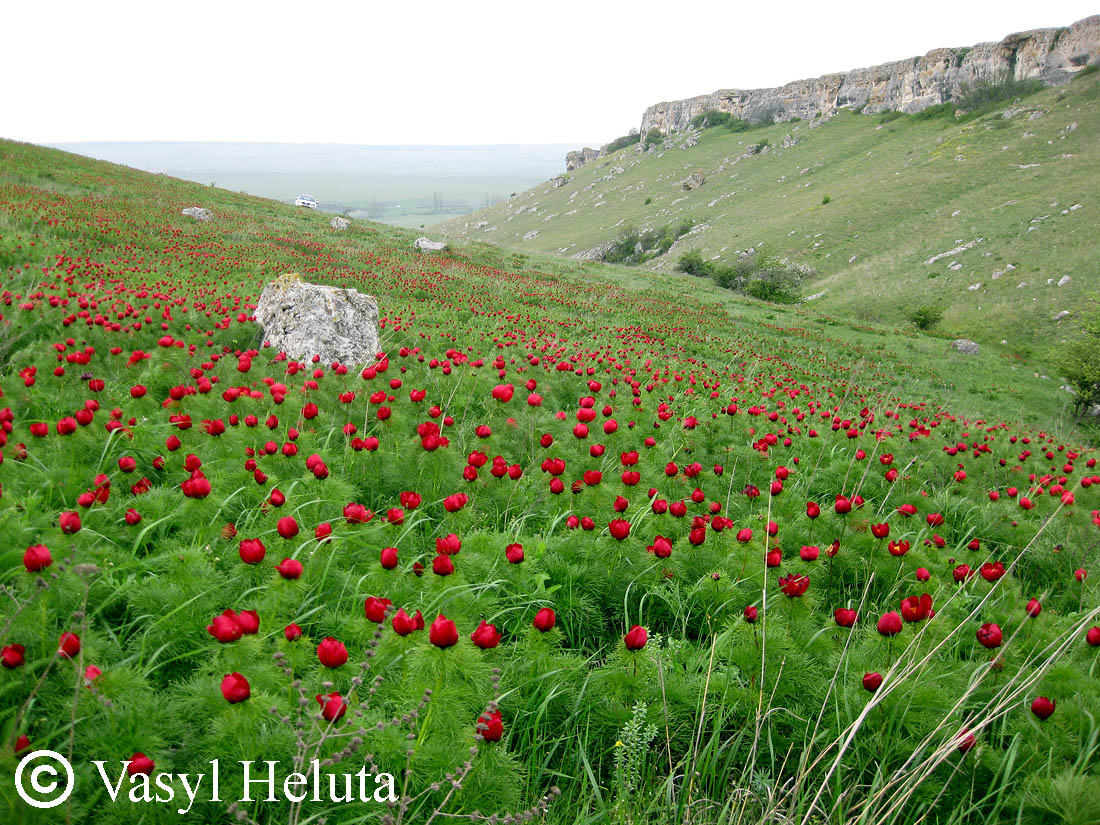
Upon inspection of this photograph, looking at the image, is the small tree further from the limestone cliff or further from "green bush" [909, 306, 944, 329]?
the limestone cliff

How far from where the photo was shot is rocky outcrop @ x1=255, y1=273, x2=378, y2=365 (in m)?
7.37

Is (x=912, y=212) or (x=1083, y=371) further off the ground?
(x=912, y=212)

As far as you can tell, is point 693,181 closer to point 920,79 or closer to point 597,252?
point 597,252

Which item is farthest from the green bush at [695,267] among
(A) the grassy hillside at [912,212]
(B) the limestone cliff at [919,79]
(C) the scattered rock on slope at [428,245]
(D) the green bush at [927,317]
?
(B) the limestone cliff at [919,79]

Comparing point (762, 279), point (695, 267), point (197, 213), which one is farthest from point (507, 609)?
point (695, 267)

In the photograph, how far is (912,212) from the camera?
4781 cm

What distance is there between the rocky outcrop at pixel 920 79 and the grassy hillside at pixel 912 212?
21.0 feet

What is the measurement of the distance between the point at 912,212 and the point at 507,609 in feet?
193

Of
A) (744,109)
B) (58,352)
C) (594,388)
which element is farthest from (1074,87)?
(58,352)

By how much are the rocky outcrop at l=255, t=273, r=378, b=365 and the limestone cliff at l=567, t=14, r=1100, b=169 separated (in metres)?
91.3

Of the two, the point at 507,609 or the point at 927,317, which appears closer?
the point at 507,609

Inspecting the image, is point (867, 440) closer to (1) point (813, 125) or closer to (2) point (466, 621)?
(2) point (466, 621)

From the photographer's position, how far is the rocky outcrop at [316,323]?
24.2 ft

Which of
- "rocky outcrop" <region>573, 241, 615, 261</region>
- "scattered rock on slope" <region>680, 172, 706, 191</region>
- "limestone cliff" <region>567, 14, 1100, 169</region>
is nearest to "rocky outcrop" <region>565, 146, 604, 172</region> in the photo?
"limestone cliff" <region>567, 14, 1100, 169</region>
